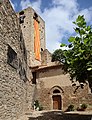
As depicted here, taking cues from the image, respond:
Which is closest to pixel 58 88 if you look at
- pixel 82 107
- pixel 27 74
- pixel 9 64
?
pixel 82 107

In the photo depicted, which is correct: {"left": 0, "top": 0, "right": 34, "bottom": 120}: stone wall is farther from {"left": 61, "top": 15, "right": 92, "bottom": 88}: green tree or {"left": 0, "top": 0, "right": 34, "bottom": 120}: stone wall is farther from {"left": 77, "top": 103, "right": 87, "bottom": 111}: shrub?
{"left": 77, "top": 103, "right": 87, "bottom": 111}: shrub

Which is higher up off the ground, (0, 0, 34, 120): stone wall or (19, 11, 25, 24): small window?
(19, 11, 25, 24): small window

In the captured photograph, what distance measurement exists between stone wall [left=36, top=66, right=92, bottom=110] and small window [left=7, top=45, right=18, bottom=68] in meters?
11.2

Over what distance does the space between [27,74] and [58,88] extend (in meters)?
8.12

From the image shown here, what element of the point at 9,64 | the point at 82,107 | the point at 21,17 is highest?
the point at 21,17

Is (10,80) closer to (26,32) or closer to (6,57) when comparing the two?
(6,57)

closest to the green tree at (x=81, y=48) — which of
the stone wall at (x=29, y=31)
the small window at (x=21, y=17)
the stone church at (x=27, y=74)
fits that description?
the stone church at (x=27, y=74)

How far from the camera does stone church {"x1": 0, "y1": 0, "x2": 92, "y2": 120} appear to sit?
9.41m

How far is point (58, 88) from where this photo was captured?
22406mm

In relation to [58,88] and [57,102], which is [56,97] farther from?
[58,88]

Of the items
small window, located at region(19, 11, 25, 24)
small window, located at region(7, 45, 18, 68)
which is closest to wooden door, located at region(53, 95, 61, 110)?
small window, located at region(7, 45, 18, 68)

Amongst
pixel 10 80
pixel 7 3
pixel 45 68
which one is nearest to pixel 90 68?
pixel 10 80

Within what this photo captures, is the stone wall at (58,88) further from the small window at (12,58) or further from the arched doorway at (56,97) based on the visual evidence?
the small window at (12,58)

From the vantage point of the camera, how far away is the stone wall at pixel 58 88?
68.8 ft
